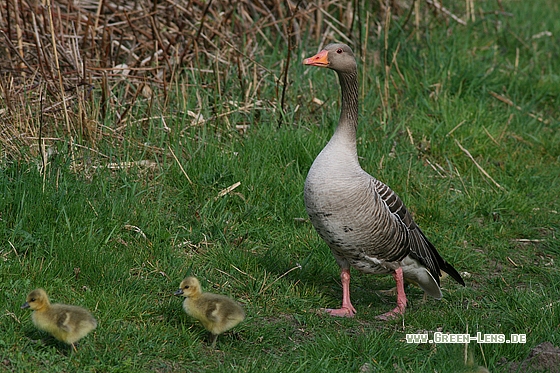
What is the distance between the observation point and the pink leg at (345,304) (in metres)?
5.28

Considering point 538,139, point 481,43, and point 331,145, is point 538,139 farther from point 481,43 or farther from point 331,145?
point 331,145

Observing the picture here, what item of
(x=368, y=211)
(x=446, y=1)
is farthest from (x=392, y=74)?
(x=368, y=211)

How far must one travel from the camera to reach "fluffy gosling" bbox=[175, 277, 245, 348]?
4.43 metres

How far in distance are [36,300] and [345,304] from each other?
2098 mm

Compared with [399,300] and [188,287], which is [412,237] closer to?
[399,300]

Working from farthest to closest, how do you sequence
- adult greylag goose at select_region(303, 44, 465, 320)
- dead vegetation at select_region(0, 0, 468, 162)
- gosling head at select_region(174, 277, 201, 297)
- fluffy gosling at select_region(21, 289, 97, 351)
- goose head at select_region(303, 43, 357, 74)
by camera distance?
dead vegetation at select_region(0, 0, 468, 162) → goose head at select_region(303, 43, 357, 74) → adult greylag goose at select_region(303, 44, 465, 320) → gosling head at select_region(174, 277, 201, 297) → fluffy gosling at select_region(21, 289, 97, 351)

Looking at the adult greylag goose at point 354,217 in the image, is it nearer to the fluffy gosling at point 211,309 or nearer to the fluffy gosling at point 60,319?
the fluffy gosling at point 211,309

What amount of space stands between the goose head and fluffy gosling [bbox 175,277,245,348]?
1.77 meters

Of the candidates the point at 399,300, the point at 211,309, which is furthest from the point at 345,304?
the point at 211,309

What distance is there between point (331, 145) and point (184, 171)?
5.40 feet

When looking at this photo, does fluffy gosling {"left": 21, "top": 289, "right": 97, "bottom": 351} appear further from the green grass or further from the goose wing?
the goose wing

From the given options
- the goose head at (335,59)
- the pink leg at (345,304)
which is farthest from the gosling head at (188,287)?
the goose head at (335,59)

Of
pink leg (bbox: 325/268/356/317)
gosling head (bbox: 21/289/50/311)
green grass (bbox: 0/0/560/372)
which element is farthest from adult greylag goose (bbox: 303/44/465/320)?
gosling head (bbox: 21/289/50/311)

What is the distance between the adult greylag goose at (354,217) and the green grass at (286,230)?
0.90 feet
